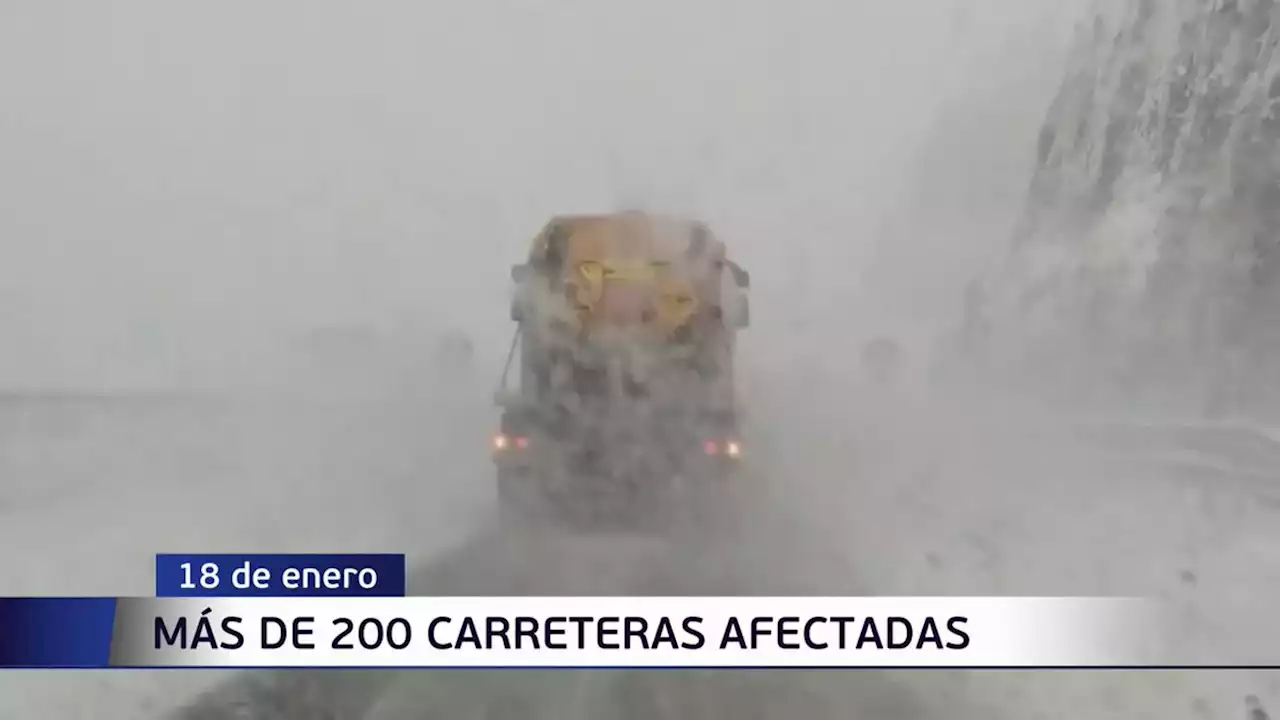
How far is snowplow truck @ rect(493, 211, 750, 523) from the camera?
2.98m

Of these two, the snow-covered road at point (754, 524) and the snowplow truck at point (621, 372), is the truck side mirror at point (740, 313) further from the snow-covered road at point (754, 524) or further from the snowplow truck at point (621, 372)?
the snow-covered road at point (754, 524)

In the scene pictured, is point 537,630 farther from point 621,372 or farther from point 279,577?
point 621,372

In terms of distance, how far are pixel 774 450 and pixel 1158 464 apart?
1366mm

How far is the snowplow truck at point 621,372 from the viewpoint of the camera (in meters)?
2.98

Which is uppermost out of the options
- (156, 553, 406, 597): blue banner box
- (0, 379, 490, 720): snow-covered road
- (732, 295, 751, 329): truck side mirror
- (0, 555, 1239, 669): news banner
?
(732, 295, 751, 329): truck side mirror

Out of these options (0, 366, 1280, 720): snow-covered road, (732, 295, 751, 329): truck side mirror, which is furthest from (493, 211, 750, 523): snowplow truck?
(0, 366, 1280, 720): snow-covered road

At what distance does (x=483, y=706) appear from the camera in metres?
2.50

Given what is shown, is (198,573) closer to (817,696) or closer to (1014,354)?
(817,696)

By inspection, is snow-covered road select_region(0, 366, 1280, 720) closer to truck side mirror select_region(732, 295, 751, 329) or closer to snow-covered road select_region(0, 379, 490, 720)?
snow-covered road select_region(0, 379, 490, 720)

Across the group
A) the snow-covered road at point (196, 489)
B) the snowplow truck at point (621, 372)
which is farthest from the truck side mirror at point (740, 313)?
the snow-covered road at point (196, 489)

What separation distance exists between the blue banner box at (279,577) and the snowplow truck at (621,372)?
59 cm

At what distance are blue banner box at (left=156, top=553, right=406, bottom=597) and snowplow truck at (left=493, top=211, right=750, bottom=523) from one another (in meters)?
0.59

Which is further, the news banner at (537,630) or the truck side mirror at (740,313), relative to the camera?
the truck side mirror at (740,313)

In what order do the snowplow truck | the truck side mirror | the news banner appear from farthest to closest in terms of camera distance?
the truck side mirror
the snowplow truck
the news banner
